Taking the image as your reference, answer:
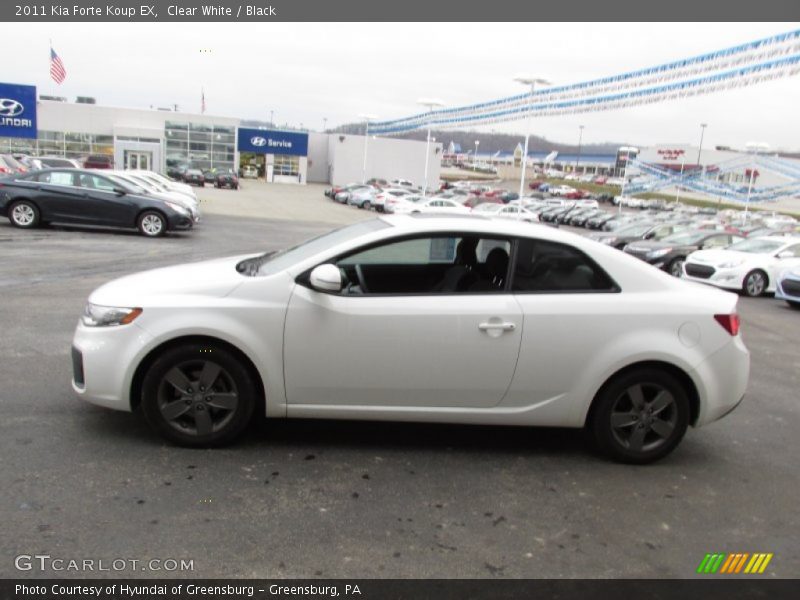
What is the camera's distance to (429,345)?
13.8 ft

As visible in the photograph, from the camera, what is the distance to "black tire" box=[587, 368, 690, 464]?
4.39 m

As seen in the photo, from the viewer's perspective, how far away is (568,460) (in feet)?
14.8

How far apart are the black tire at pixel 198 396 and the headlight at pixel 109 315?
318mm

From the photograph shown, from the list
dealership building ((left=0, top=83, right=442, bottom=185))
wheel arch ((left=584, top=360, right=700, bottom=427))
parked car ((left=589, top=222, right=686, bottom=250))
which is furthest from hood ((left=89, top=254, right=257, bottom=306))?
dealership building ((left=0, top=83, right=442, bottom=185))

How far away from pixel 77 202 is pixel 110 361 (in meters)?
13.6

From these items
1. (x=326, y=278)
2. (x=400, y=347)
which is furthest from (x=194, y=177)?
(x=400, y=347)

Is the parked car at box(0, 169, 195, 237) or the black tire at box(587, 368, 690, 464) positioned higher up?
the parked car at box(0, 169, 195, 237)

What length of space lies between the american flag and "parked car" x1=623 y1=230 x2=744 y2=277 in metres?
31.6

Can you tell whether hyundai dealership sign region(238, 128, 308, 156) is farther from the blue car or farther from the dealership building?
the blue car

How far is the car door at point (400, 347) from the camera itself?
13.7ft

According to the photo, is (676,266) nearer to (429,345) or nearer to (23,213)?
(429,345)

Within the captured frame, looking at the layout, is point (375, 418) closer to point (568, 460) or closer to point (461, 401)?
point (461, 401)

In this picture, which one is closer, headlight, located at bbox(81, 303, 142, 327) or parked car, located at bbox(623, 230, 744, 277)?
headlight, located at bbox(81, 303, 142, 327)

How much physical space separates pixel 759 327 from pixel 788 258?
6.01 meters
